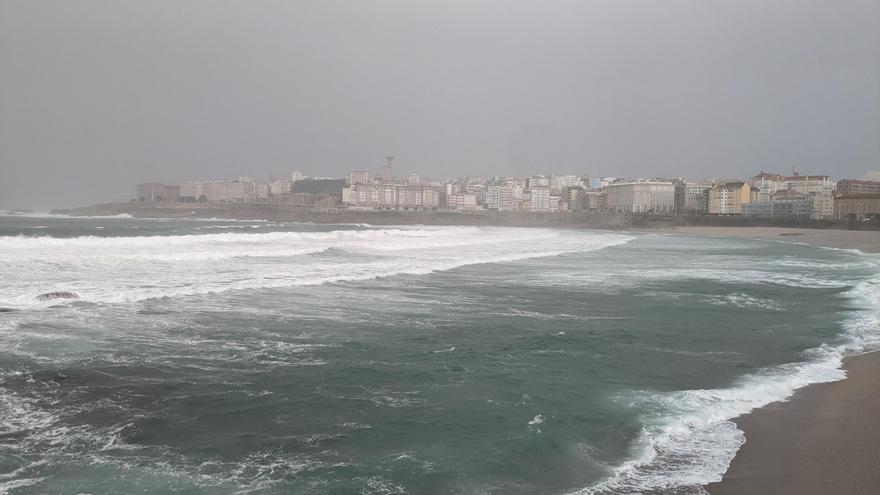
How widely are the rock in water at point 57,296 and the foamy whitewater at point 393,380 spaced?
0.91 ft

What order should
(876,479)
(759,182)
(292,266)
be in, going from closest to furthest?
(876,479)
(292,266)
(759,182)

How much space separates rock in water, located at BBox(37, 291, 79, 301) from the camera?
12.9m

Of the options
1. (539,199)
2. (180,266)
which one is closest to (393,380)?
(180,266)

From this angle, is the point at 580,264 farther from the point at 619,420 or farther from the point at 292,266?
the point at 619,420

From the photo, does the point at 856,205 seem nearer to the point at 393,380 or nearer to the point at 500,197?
the point at 500,197

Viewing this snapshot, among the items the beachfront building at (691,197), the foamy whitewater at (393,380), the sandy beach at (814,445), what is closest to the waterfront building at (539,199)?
the beachfront building at (691,197)

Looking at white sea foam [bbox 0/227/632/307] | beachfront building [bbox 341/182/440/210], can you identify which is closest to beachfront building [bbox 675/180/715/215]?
beachfront building [bbox 341/182/440/210]

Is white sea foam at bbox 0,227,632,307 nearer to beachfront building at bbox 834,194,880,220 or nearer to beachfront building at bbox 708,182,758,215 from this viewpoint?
beachfront building at bbox 834,194,880,220

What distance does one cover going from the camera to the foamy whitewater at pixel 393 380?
17.1 feet

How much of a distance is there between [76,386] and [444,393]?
4.10 m

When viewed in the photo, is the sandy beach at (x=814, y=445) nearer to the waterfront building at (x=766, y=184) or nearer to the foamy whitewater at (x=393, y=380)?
the foamy whitewater at (x=393, y=380)

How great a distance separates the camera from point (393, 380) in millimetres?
7895

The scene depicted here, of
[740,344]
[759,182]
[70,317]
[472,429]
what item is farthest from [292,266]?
[759,182]

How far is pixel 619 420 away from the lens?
6.46 metres
